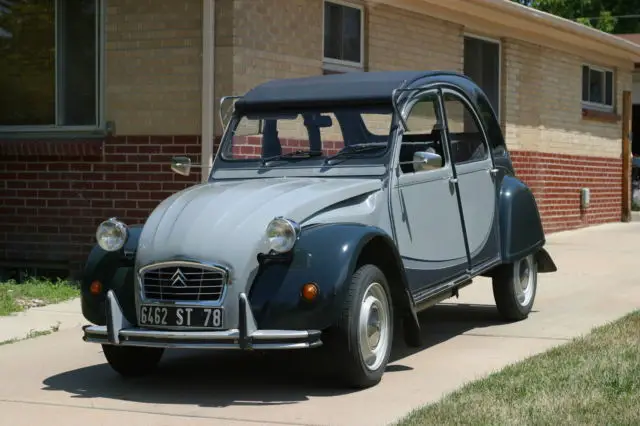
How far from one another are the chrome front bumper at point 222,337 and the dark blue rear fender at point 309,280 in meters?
0.09

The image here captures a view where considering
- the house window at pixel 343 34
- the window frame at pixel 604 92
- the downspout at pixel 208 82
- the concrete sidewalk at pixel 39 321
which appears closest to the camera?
the concrete sidewalk at pixel 39 321

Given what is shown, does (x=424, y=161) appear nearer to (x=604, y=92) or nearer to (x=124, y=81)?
(x=124, y=81)

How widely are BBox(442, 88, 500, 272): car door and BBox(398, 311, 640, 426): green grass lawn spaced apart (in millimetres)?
1225

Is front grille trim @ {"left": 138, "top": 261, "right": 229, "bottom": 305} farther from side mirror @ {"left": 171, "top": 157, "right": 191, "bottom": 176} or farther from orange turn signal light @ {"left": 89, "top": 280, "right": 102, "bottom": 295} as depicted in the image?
side mirror @ {"left": 171, "top": 157, "right": 191, "bottom": 176}

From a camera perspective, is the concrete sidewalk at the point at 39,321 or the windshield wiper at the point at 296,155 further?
the concrete sidewalk at the point at 39,321

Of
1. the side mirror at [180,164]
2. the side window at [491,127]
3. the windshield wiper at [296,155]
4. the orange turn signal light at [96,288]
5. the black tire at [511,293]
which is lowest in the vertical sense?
the black tire at [511,293]

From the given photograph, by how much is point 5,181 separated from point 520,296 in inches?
238

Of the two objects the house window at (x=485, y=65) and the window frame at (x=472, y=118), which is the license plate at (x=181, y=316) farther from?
the house window at (x=485, y=65)

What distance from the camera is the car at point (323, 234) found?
6562 mm

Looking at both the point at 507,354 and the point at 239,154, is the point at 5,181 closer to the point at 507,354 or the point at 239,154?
the point at 239,154

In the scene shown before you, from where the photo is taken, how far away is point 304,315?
6.49 metres

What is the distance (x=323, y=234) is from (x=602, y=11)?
3544 cm

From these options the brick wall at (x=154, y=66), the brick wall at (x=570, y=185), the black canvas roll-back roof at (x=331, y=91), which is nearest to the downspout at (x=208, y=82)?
the brick wall at (x=154, y=66)

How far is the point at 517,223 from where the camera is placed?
9.27 m
